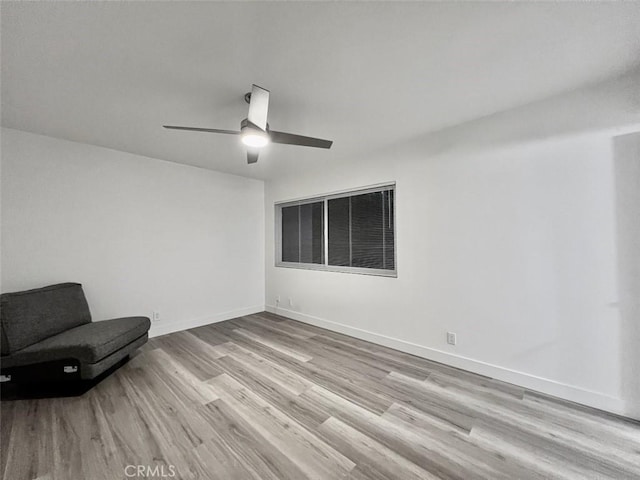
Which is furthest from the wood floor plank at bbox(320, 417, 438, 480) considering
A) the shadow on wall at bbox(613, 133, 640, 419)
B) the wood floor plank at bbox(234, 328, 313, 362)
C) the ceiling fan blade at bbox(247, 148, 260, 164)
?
the ceiling fan blade at bbox(247, 148, 260, 164)

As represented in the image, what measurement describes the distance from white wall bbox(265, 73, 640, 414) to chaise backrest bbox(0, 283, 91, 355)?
3.35 metres

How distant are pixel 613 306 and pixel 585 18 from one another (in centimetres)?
193

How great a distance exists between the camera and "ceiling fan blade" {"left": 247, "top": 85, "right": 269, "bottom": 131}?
66.8 inches

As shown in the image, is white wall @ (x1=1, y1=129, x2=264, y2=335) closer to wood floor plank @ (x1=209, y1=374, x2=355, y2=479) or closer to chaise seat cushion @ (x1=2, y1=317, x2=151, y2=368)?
chaise seat cushion @ (x1=2, y1=317, x2=151, y2=368)

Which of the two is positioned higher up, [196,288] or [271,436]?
[196,288]

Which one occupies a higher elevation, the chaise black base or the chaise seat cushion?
the chaise seat cushion

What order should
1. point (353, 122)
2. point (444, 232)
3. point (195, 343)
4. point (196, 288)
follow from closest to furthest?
point (353, 122) → point (444, 232) → point (195, 343) → point (196, 288)

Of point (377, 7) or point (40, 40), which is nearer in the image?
point (377, 7)

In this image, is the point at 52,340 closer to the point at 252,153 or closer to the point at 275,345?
the point at 275,345

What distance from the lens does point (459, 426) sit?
178 cm

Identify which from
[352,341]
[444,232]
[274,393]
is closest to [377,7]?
[444,232]

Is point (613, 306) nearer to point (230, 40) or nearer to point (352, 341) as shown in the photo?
point (352, 341)

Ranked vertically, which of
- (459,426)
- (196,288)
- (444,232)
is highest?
(444,232)

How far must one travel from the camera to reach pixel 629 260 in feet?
6.03
